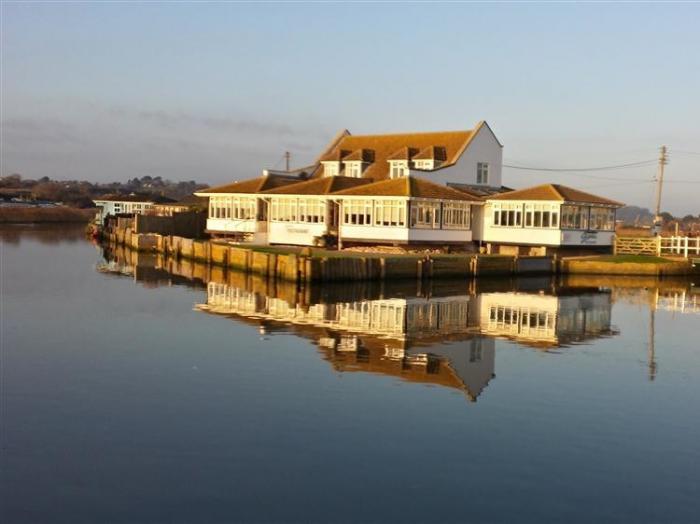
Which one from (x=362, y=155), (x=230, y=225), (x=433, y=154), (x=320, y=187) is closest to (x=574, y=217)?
(x=433, y=154)

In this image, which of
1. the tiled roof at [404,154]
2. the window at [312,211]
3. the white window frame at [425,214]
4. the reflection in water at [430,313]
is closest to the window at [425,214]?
the white window frame at [425,214]

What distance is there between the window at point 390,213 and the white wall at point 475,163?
790cm

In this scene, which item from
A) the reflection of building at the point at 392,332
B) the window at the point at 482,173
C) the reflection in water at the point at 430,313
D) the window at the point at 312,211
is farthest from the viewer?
the window at the point at 482,173

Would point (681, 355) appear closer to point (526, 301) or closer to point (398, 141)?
point (526, 301)

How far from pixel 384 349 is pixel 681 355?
8.82 meters

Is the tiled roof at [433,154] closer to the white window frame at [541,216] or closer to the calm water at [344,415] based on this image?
the white window frame at [541,216]

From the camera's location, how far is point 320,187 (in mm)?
54688

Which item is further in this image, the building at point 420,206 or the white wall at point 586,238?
the white wall at point 586,238

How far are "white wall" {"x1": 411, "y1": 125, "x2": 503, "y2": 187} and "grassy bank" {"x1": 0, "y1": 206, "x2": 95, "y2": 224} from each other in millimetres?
96837

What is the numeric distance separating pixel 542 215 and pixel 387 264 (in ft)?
50.7

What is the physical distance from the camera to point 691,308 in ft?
120

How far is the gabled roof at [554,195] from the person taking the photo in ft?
172

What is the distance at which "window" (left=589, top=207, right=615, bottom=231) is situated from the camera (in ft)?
182

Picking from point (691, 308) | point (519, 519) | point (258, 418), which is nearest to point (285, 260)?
point (691, 308)
